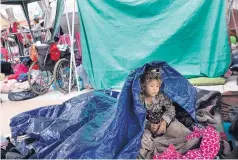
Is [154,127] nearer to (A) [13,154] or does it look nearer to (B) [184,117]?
(B) [184,117]

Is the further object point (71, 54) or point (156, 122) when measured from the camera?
point (71, 54)

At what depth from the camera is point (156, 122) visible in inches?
97.6

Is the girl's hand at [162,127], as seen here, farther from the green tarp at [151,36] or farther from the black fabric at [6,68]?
the black fabric at [6,68]

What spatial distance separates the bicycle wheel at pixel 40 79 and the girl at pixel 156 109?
3190 millimetres

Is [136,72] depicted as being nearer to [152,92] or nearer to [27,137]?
[152,92]

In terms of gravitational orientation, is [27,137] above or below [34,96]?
above

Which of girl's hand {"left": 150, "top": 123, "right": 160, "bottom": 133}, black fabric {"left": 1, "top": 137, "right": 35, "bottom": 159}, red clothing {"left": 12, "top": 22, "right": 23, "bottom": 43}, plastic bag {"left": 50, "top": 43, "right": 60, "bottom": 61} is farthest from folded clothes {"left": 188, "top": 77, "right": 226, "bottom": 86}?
red clothing {"left": 12, "top": 22, "right": 23, "bottom": 43}

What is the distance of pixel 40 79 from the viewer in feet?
17.5

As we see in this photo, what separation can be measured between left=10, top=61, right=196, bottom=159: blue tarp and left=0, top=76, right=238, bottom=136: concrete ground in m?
1.42

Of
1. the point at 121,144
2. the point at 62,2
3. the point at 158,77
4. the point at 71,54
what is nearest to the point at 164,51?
the point at 71,54

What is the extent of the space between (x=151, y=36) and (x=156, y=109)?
7.70ft

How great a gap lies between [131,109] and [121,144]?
12.2 inches

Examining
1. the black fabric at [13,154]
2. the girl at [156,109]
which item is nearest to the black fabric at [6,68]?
the black fabric at [13,154]

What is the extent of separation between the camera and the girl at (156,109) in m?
2.44
